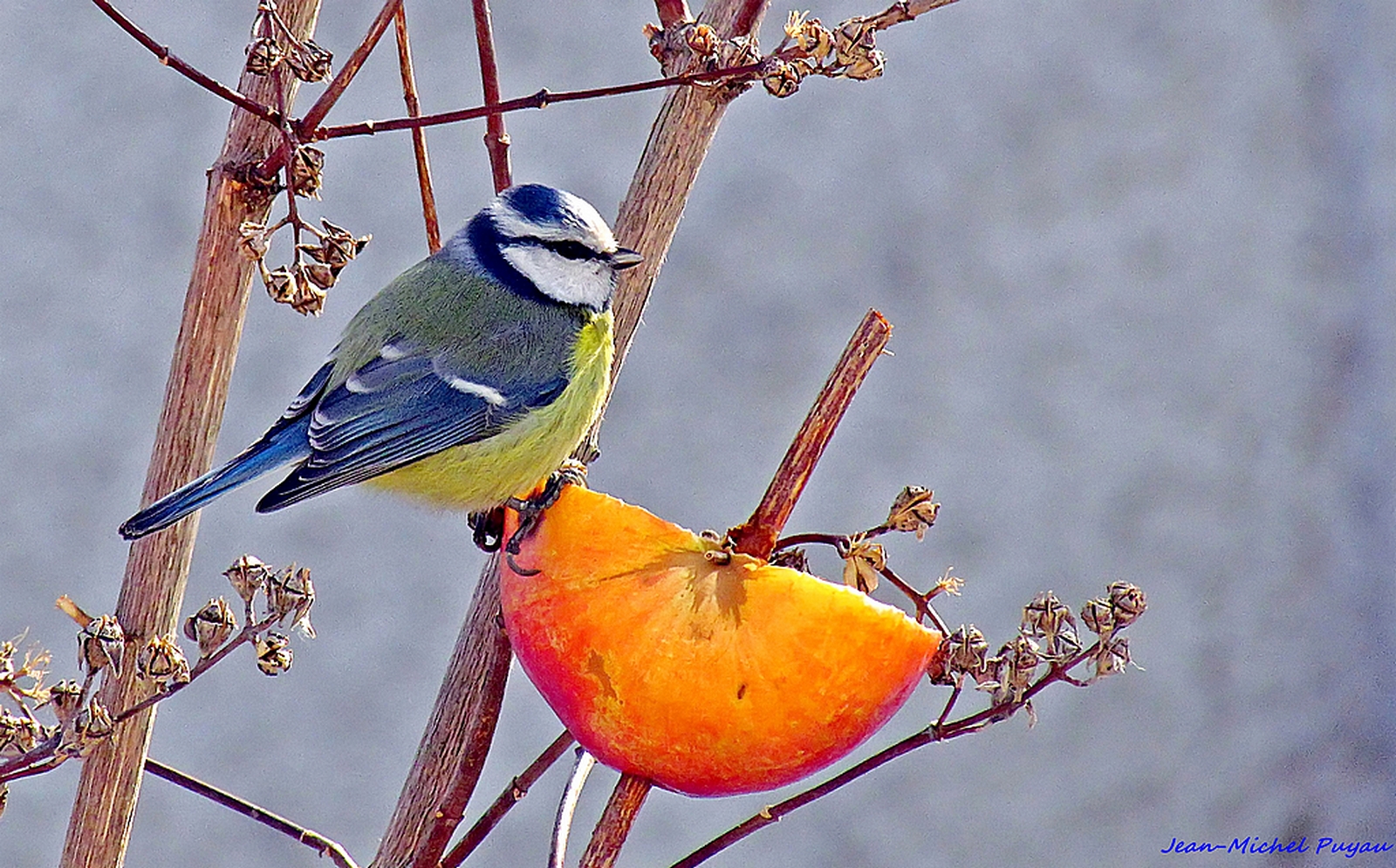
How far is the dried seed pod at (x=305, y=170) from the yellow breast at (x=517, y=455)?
39 cm

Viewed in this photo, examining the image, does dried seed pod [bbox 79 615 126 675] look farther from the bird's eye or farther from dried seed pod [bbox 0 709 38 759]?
the bird's eye

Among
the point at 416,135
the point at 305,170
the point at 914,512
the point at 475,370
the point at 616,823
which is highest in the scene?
the point at 475,370

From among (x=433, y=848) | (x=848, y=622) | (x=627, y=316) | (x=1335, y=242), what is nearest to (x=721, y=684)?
(x=848, y=622)

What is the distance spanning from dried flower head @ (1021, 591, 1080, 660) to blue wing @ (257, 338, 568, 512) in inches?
19.6

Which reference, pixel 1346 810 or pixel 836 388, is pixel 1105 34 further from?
pixel 836 388

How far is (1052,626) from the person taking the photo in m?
0.59

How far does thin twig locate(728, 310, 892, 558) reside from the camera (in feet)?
1.84

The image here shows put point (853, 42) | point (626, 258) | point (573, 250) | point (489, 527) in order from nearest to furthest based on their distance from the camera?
1. point (853, 42)
2. point (626, 258)
3. point (489, 527)
4. point (573, 250)

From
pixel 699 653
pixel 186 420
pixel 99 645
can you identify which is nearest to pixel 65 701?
pixel 99 645

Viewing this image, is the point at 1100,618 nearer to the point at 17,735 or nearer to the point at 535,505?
the point at 535,505

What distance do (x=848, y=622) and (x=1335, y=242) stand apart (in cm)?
196

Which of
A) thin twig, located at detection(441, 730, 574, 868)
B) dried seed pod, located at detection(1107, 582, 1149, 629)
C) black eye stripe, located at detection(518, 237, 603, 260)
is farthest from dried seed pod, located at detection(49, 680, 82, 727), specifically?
black eye stripe, located at detection(518, 237, 603, 260)

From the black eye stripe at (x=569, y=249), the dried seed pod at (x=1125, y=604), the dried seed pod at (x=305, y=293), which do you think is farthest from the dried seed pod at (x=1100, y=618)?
the black eye stripe at (x=569, y=249)

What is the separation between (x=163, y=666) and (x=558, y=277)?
1.80 ft
